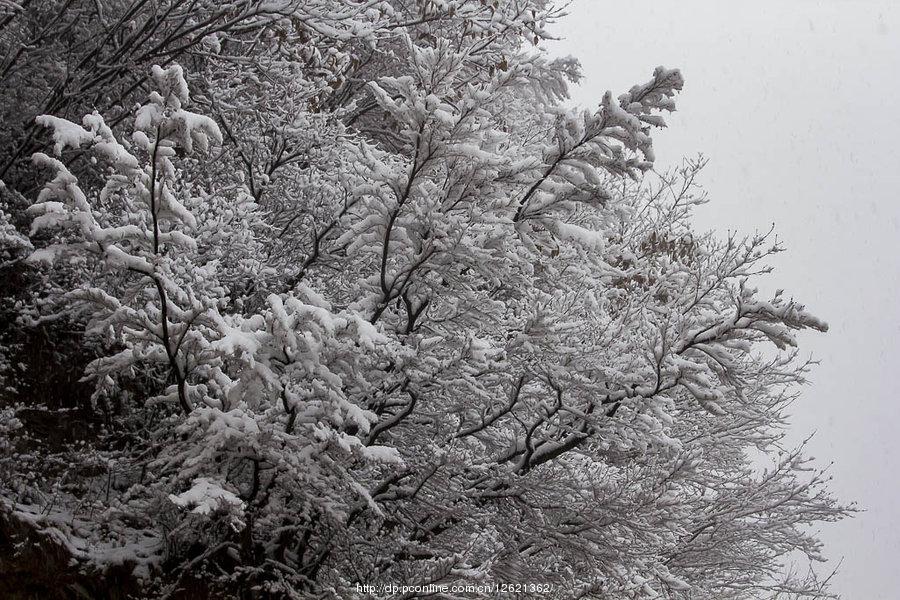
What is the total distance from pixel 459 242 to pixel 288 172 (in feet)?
12.4

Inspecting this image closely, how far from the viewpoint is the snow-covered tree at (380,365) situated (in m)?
3.64

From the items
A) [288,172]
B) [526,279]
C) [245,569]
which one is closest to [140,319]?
[245,569]

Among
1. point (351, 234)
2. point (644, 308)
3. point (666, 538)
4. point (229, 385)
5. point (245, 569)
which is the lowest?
point (245, 569)

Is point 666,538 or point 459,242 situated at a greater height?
point 459,242

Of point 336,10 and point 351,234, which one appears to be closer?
point 351,234

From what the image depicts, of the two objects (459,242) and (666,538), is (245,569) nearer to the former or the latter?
(459,242)

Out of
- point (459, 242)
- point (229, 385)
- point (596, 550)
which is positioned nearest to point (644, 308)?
point (596, 550)

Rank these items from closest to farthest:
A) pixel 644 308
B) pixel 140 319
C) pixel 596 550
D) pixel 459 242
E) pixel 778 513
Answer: pixel 140 319
pixel 459 242
pixel 596 550
pixel 644 308
pixel 778 513

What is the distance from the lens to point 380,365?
4.48m

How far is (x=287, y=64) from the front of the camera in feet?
23.3

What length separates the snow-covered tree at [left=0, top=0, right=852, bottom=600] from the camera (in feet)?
11.9

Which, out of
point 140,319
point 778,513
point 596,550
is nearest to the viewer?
point 140,319

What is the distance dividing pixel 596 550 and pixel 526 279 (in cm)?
180

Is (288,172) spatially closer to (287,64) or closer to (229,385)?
(287,64)
